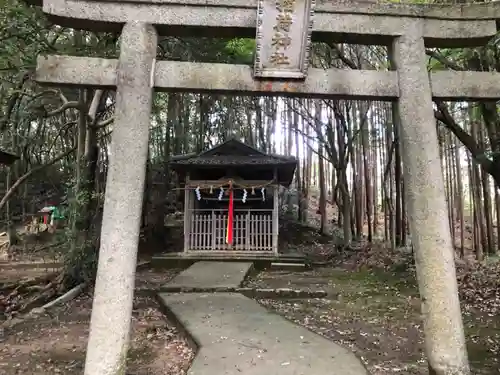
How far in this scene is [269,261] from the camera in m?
12.5

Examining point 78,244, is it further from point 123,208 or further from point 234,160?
point 234,160

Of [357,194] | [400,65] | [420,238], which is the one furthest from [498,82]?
[357,194]

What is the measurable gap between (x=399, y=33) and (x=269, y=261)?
30.5 ft

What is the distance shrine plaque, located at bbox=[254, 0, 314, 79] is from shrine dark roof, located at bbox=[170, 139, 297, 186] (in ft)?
30.2

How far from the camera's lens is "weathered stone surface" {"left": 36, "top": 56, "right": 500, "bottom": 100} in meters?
3.82

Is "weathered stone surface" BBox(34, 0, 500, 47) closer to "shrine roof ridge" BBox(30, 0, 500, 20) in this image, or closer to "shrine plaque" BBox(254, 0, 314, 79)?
"shrine roof ridge" BBox(30, 0, 500, 20)

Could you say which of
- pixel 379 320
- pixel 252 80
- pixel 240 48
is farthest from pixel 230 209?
pixel 252 80

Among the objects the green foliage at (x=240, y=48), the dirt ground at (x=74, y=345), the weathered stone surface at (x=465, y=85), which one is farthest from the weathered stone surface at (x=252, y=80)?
the green foliage at (x=240, y=48)

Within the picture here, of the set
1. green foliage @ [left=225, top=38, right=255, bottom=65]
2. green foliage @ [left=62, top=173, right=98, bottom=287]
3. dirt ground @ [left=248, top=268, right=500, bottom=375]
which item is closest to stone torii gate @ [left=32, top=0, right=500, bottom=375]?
dirt ground @ [left=248, top=268, right=500, bottom=375]

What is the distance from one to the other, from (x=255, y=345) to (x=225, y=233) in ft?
30.2

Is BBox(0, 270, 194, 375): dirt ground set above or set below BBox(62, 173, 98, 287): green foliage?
below

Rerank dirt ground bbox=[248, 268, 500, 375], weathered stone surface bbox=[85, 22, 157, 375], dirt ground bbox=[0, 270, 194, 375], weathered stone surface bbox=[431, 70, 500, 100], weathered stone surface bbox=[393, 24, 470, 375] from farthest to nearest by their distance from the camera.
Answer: dirt ground bbox=[248, 268, 500, 375], dirt ground bbox=[0, 270, 194, 375], weathered stone surface bbox=[431, 70, 500, 100], weathered stone surface bbox=[393, 24, 470, 375], weathered stone surface bbox=[85, 22, 157, 375]

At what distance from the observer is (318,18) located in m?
4.07

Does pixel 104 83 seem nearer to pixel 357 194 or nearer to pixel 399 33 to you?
pixel 399 33
